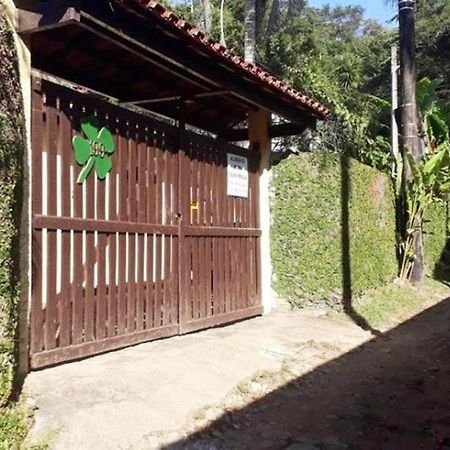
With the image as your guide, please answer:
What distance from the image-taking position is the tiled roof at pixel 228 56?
5.34 meters

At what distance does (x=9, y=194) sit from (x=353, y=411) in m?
3.32

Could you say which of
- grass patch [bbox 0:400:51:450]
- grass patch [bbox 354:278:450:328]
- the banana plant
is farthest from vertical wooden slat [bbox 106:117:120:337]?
the banana plant

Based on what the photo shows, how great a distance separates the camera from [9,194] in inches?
169

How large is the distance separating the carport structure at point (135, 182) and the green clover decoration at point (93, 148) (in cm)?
2

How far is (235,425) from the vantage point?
467 centimetres

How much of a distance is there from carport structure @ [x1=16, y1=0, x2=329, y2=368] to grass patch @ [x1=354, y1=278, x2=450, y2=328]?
1789mm

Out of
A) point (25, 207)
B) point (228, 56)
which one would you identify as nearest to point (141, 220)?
point (25, 207)

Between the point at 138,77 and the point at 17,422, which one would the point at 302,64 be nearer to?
the point at 138,77

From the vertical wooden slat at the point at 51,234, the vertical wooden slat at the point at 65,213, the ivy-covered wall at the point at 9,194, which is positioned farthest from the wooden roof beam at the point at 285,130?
the ivy-covered wall at the point at 9,194

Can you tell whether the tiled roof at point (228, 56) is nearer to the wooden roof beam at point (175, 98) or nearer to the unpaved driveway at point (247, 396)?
the wooden roof beam at point (175, 98)

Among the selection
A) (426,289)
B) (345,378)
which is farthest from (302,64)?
(345,378)

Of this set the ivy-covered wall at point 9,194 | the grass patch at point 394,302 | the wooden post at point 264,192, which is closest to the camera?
the ivy-covered wall at point 9,194

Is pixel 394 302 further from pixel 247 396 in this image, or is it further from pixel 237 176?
pixel 247 396

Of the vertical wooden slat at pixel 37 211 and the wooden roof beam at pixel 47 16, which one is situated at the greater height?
the wooden roof beam at pixel 47 16
